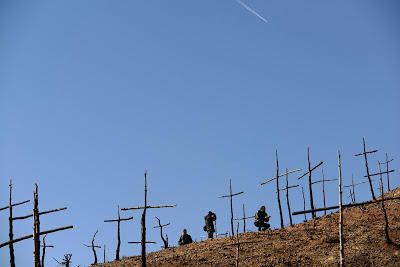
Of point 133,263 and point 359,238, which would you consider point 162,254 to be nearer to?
point 133,263

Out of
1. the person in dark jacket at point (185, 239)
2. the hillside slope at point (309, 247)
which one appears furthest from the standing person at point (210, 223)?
the hillside slope at point (309, 247)

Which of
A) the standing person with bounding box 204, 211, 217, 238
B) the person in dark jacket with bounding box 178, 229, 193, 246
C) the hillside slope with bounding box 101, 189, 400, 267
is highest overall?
the standing person with bounding box 204, 211, 217, 238

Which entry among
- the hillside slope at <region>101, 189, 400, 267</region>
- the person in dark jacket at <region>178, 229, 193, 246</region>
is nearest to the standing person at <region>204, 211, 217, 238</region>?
the person in dark jacket at <region>178, 229, 193, 246</region>

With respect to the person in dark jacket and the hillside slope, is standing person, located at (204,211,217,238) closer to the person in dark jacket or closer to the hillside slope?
the person in dark jacket

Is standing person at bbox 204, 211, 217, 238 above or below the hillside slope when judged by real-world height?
A: above

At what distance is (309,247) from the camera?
36969mm

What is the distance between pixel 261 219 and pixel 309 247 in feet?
38.8

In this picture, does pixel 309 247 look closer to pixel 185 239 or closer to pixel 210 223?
pixel 210 223

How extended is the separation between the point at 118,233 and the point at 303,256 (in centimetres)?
2283

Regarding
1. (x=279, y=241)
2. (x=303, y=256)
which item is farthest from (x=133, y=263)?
(x=303, y=256)

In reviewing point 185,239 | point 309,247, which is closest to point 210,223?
point 185,239

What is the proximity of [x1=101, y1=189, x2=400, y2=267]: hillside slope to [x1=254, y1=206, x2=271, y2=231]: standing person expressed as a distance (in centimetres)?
A: 281

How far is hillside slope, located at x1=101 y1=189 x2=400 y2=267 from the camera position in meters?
33.2

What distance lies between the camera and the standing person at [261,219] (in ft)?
159
